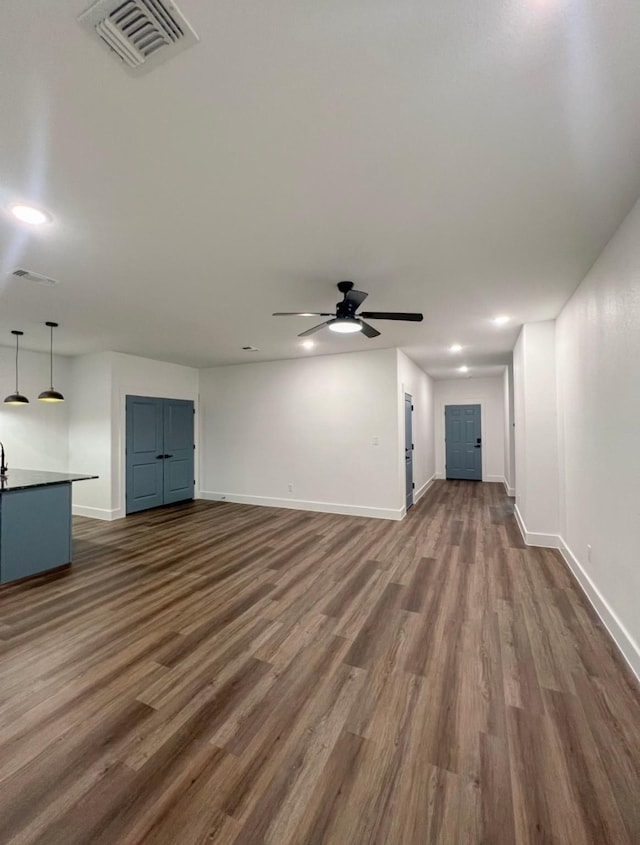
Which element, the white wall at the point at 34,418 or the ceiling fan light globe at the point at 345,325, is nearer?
the ceiling fan light globe at the point at 345,325

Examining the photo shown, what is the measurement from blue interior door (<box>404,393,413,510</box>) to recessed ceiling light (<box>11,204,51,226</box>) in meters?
5.27

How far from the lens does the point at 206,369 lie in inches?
301

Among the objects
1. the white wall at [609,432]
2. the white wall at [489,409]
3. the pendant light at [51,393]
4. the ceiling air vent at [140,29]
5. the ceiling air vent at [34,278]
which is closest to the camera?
the ceiling air vent at [140,29]

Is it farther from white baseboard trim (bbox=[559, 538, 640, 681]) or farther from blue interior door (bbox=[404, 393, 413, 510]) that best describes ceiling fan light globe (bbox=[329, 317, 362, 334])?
blue interior door (bbox=[404, 393, 413, 510])

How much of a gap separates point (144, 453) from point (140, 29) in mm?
→ 6309

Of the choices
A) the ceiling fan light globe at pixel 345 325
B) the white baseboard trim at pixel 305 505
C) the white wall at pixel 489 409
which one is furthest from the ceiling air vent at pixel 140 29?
the white wall at pixel 489 409

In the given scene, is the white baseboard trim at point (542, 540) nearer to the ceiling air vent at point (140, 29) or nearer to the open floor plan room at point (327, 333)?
the open floor plan room at point (327, 333)

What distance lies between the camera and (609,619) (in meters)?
2.56

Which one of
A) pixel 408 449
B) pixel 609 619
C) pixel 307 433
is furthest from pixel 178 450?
pixel 609 619

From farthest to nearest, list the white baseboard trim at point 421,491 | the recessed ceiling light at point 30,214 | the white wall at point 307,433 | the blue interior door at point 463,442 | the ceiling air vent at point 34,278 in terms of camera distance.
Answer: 1. the blue interior door at point 463,442
2. the white baseboard trim at point 421,491
3. the white wall at point 307,433
4. the ceiling air vent at point 34,278
5. the recessed ceiling light at point 30,214

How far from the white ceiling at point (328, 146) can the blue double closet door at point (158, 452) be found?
3.45m

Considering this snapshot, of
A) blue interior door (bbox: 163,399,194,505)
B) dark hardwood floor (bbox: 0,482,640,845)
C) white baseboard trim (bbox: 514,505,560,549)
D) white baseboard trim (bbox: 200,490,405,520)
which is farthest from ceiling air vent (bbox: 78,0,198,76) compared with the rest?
blue interior door (bbox: 163,399,194,505)

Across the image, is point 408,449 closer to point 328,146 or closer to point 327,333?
point 327,333

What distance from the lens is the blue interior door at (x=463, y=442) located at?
977cm
